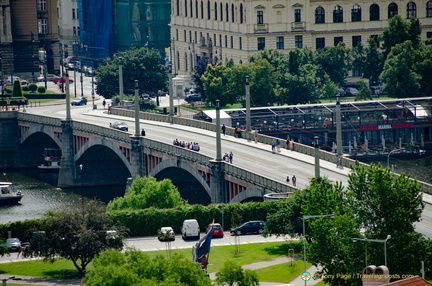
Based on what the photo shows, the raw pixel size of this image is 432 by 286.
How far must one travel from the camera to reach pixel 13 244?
122 metres

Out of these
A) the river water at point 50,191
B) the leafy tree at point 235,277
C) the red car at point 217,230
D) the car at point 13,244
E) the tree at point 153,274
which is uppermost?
the tree at point 153,274

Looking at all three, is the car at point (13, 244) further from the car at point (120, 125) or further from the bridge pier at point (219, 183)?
the car at point (120, 125)

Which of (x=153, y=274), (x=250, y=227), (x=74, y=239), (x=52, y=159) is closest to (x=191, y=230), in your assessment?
(x=250, y=227)

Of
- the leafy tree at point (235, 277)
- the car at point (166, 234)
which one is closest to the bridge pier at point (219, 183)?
the car at point (166, 234)

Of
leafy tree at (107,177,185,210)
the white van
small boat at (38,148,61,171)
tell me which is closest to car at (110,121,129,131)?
small boat at (38,148,61,171)

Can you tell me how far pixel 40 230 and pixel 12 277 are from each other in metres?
10.2

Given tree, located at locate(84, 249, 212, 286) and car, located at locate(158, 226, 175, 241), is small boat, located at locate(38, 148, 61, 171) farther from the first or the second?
tree, located at locate(84, 249, 212, 286)

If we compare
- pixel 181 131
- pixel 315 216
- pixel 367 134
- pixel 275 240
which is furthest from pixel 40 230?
pixel 367 134

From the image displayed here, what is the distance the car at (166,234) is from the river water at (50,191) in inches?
1441

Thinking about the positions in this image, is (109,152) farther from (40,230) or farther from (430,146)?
(40,230)

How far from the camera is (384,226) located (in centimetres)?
9525

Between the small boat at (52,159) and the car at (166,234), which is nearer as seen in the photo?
the car at (166,234)

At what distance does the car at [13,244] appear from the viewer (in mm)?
121250

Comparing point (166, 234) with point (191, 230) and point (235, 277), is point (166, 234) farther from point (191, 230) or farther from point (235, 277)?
point (235, 277)
